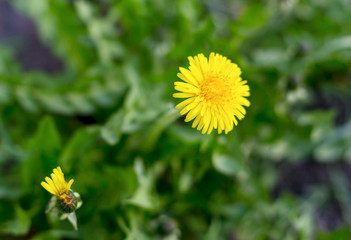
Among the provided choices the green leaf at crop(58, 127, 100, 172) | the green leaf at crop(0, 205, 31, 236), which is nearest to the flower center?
the green leaf at crop(58, 127, 100, 172)

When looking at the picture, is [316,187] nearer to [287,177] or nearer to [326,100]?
[287,177]

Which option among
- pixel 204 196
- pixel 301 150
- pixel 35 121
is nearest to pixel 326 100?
pixel 301 150

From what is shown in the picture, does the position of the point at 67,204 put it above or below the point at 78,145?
below

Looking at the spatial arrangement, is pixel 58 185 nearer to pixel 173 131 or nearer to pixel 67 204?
pixel 67 204

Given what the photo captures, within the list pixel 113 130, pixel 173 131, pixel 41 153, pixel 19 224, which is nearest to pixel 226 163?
pixel 173 131

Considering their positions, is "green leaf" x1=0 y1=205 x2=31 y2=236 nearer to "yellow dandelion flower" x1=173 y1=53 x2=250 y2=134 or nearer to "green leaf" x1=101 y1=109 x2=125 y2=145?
"green leaf" x1=101 y1=109 x2=125 y2=145

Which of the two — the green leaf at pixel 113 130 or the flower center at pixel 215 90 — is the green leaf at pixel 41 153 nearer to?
the green leaf at pixel 113 130
